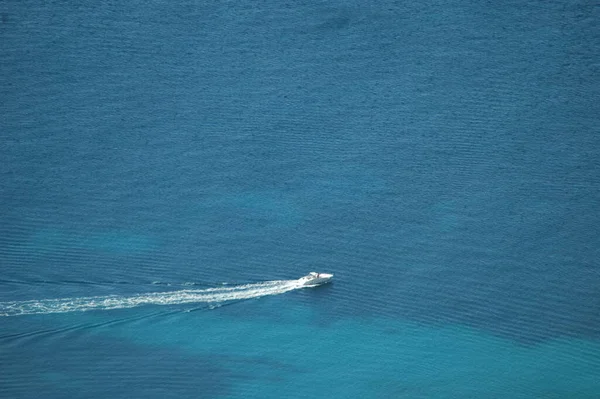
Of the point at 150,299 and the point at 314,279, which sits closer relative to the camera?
the point at 150,299

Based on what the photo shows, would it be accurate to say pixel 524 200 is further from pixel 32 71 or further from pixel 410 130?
pixel 32 71

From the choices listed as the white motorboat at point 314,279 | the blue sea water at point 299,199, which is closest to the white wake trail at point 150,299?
the blue sea water at point 299,199

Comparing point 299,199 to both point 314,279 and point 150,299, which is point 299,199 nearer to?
point 314,279

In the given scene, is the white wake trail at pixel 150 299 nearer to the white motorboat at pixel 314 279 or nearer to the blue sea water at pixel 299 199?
the blue sea water at pixel 299 199

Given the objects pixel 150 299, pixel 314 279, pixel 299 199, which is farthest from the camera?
pixel 299 199

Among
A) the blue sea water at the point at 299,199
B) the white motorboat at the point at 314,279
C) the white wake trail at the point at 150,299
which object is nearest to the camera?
the blue sea water at the point at 299,199

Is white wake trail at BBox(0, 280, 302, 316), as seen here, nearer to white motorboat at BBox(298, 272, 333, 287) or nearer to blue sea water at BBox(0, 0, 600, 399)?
blue sea water at BBox(0, 0, 600, 399)

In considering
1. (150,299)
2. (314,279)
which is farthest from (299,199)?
(150,299)

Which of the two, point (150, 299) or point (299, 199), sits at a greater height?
point (299, 199)
